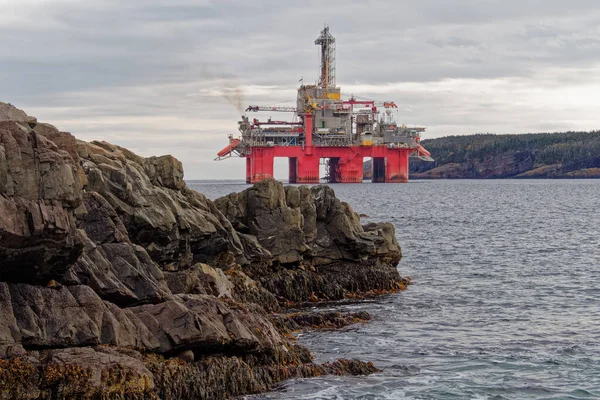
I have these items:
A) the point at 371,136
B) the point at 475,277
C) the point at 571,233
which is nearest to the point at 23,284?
the point at 475,277

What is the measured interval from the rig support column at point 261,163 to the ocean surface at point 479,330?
243 ft

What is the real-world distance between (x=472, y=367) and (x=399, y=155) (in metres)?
114

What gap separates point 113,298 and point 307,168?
106067 mm

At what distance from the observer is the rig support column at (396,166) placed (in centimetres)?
12975

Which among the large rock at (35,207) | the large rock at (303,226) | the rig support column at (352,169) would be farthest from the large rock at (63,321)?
the rig support column at (352,169)

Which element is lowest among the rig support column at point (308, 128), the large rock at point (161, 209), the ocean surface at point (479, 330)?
the ocean surface at point (479, 330)

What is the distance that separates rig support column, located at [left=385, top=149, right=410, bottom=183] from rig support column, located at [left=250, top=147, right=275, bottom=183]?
18.9 m

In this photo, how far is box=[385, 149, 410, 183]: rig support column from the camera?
12975cm

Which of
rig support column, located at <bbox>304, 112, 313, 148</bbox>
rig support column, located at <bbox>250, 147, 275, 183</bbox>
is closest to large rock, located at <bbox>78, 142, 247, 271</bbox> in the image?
rig support column, located at <bbox>250, 147, 275, 183</bbox>

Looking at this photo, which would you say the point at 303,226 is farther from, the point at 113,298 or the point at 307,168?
the point at 307,168

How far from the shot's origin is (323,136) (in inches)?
4875

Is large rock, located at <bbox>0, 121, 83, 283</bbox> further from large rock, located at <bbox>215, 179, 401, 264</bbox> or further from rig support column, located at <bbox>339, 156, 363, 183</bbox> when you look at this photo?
rig support column, located at <bbox>339, 156, 363, 183</bbox>

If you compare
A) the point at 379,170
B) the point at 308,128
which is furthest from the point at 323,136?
the point at 379,170

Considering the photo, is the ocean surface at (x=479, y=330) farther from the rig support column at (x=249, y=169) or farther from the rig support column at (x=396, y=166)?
the rig support column at (x=396, y=166)
